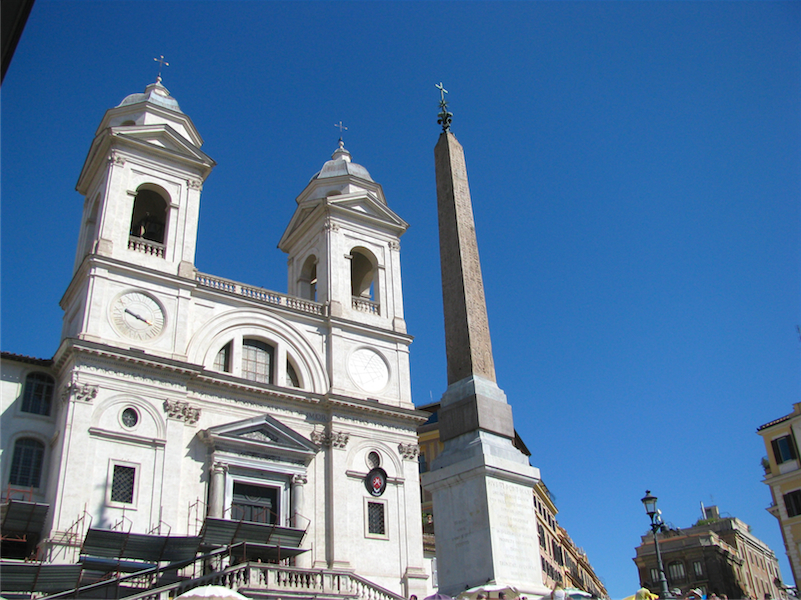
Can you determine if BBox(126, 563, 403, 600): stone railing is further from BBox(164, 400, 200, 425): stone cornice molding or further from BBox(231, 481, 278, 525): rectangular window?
BBox(164, 400, 200, 425): stone cornice molding

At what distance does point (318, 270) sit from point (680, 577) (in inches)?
1531

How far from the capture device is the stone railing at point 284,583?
19.6 meters

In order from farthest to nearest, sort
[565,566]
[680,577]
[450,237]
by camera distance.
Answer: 1. [565,566]
2. [680,577]
3. [450,237]

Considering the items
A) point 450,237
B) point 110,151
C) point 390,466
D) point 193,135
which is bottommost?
point 390,466

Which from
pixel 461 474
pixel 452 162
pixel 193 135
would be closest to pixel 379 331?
pixel 193 135

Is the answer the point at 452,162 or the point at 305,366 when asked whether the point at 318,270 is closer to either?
the point at 305,366

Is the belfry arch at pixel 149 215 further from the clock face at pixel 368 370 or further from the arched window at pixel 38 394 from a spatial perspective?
the clock face at pixel 368 370

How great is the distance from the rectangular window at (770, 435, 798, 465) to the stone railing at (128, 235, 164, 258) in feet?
98.3

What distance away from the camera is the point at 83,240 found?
1150 inches

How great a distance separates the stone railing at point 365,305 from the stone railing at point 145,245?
8.30m

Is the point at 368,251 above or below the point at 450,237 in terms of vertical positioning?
above

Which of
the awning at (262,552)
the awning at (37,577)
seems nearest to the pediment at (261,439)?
the awning at (262,552)

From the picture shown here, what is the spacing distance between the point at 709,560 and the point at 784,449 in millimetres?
20839

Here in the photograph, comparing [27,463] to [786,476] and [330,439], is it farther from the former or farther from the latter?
[786,476]
